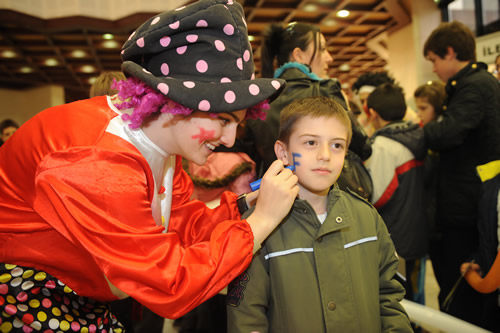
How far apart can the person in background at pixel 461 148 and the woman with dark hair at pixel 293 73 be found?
2.55 ft

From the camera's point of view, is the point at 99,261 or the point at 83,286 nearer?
the point at 99,261

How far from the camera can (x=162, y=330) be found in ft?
8.83

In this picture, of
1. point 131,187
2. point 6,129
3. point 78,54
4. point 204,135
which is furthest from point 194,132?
point 78,54

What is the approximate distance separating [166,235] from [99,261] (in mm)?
167

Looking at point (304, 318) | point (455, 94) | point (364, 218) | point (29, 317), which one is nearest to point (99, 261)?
point (29, 317)

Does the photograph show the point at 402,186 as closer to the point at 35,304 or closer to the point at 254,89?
the point at 254,89

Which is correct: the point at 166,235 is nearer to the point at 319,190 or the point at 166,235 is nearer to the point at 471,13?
the point at 319,190

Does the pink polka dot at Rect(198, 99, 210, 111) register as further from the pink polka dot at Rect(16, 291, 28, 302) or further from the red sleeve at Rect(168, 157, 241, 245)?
the pink polka dot at Rect(16, 291, 28, 302)

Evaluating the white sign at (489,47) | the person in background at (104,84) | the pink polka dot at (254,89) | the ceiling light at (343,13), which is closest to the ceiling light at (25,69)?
the ceiling light at (343,13)

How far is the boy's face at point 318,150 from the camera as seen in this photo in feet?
4.21

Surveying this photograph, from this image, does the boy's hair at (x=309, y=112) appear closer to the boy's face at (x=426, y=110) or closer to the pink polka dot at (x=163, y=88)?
the pink polka dot at (x=163, y=88)

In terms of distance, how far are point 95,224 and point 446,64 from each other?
2.48 m

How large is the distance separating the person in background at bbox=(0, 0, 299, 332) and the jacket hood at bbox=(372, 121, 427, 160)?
1500 mm

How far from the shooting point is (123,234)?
0.89 meters
